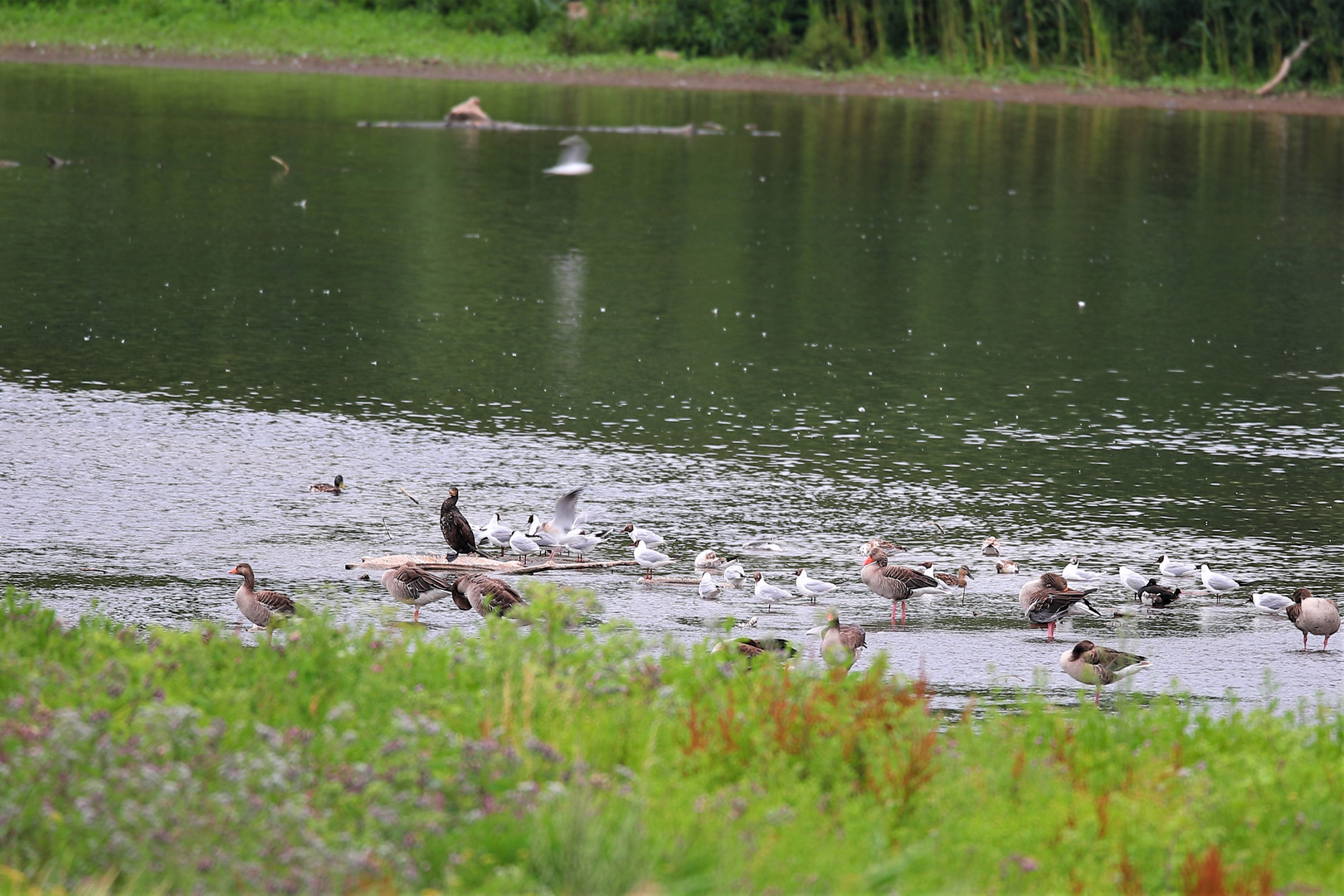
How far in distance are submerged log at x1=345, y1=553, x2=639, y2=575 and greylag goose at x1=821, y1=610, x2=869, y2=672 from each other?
1.86 meters

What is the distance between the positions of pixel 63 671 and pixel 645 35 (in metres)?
51.8

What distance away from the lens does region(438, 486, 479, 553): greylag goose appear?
10766mm

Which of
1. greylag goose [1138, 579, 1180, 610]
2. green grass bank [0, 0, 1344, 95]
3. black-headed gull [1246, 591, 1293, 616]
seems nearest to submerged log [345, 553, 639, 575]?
greylag goose [1138, 579, 1180, 610]

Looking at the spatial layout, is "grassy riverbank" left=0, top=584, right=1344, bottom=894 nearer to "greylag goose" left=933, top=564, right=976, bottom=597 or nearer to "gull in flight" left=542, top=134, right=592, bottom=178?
"greylag goose" left=933, top=564, right=976, bottom=597

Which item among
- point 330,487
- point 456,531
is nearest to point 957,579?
point 456,531

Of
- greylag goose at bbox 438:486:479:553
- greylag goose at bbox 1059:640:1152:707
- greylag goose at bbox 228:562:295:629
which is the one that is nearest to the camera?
greylag goose at bbox 1059:640:1152:707

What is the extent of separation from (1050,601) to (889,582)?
0.97 meters

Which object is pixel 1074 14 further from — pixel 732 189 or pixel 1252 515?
pixel 1252 515

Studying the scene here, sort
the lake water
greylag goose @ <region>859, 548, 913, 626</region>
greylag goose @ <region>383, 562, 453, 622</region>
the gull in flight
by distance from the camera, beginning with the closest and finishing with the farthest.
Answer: greylag goose @ <region>383, 562, 453, 622</region>, greylag goose @ <region>859, 548, 913, 626</region>, the lake water, the gull in flight

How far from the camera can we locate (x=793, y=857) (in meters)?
5.39

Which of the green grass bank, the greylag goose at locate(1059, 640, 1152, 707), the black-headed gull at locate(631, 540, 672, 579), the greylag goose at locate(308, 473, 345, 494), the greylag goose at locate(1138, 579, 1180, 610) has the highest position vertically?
the green grass bank

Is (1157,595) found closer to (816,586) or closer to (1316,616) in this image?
(1316,616)

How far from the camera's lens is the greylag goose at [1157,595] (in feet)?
33.4

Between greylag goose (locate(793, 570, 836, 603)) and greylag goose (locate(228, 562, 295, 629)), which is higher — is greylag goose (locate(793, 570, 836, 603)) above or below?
below
